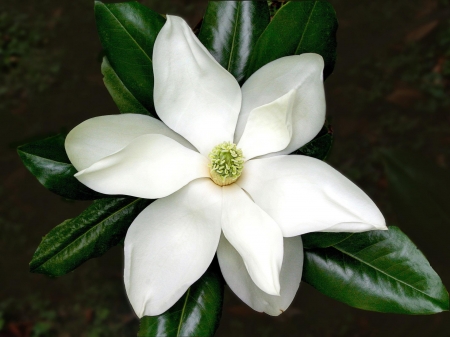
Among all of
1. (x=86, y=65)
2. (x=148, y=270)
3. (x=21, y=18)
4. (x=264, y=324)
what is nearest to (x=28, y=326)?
(x=264, y=324)

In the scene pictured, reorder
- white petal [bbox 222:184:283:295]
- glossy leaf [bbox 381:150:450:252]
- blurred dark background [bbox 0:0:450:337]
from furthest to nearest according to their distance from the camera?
blurred dark background [bbox 0:0:450:337] < glossy leaf [bbox 381:150:450:252] < white petal [bbox 222:184:283:295]

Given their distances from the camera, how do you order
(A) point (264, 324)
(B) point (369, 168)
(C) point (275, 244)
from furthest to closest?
(B) point (369, 168), (A) point (264, 324), (C) point (275, 244)

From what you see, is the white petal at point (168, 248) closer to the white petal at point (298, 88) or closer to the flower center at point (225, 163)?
the flower center at point (225, 163)

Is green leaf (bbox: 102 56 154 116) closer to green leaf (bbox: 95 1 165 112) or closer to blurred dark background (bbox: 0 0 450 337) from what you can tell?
green leaf (bbox: 95 1 165 112)

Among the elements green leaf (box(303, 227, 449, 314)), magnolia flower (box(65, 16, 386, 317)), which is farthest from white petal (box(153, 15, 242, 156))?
green leaf (box(303, 227, 449, 314))

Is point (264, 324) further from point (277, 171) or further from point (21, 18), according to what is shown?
point (21, 18)

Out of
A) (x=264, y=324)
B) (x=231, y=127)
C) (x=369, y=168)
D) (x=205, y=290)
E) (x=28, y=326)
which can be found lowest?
(x=28, y=326)
